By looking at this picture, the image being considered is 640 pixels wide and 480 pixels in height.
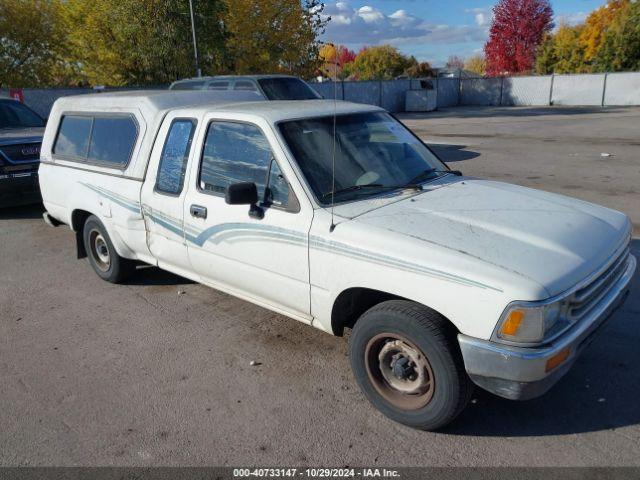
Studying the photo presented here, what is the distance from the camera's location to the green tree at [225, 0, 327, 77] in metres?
25.7

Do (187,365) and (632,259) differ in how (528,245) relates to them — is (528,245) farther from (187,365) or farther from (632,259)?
(187,365)

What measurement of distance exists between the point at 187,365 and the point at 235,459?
1187 millimetres

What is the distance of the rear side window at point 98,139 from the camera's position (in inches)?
196

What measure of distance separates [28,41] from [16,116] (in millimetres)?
19391

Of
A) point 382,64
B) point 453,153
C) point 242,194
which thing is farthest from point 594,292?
point 382,64

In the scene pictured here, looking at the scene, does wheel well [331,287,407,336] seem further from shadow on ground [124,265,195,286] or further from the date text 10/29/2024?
shadow on ground [124,265,195,286]

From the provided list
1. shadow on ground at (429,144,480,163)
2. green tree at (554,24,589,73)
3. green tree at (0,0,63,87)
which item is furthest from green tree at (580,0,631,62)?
green tree at (0,0,63,87)

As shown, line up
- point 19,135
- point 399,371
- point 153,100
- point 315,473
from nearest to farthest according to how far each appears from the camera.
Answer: point 315,473 → point 399,371 → point 153,100 → point 19,135

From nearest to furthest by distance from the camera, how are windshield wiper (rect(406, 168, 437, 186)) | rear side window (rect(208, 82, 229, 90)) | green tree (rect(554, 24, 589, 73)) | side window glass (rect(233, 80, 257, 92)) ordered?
windshield wiper (rect(406, 168, 437, 186)) < side window glass (rect(233, 80, 257, 92)) < rear side window (rect(208, 82, 229, 90)) < green tree (rect(554, 24, 589, 73))

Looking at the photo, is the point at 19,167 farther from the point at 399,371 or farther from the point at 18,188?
the point at 399,371

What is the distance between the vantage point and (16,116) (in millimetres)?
9758

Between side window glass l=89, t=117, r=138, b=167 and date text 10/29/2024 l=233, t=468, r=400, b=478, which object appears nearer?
date text 10/29/2024 l=233, t=468, r=400, b=478

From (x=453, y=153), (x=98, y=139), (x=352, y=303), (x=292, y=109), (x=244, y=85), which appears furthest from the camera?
(x=453, y=153)

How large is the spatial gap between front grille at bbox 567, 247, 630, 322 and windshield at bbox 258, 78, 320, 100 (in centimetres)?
968
